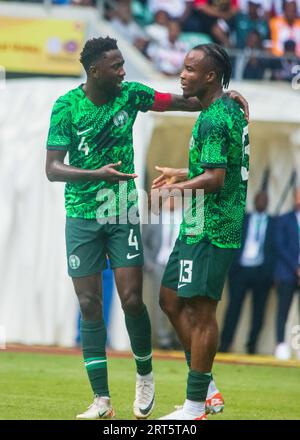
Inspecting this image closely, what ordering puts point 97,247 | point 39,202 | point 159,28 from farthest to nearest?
point 159,28, point 39,202, point 97,247

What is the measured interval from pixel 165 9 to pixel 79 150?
1111 cm

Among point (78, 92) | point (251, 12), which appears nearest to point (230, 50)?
point (251, 12)

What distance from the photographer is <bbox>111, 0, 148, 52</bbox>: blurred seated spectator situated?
18.8m

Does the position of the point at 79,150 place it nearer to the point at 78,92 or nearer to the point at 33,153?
the point at 78,92

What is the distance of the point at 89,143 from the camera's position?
8.58m

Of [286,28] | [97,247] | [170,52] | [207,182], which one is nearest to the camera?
[207,182]

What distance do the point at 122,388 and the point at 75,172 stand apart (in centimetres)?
307

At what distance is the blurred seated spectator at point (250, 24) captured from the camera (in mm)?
19078

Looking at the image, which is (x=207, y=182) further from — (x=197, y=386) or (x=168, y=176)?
(x=197, y=386)

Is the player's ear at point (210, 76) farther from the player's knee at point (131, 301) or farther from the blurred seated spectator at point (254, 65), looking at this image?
the blurred seated spectator at point (254, 65)

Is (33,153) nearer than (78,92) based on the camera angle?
No

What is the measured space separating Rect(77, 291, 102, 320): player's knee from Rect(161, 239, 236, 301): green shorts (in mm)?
812

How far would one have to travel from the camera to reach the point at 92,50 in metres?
8.55

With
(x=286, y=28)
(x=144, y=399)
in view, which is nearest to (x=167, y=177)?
(x=144, y=399)
